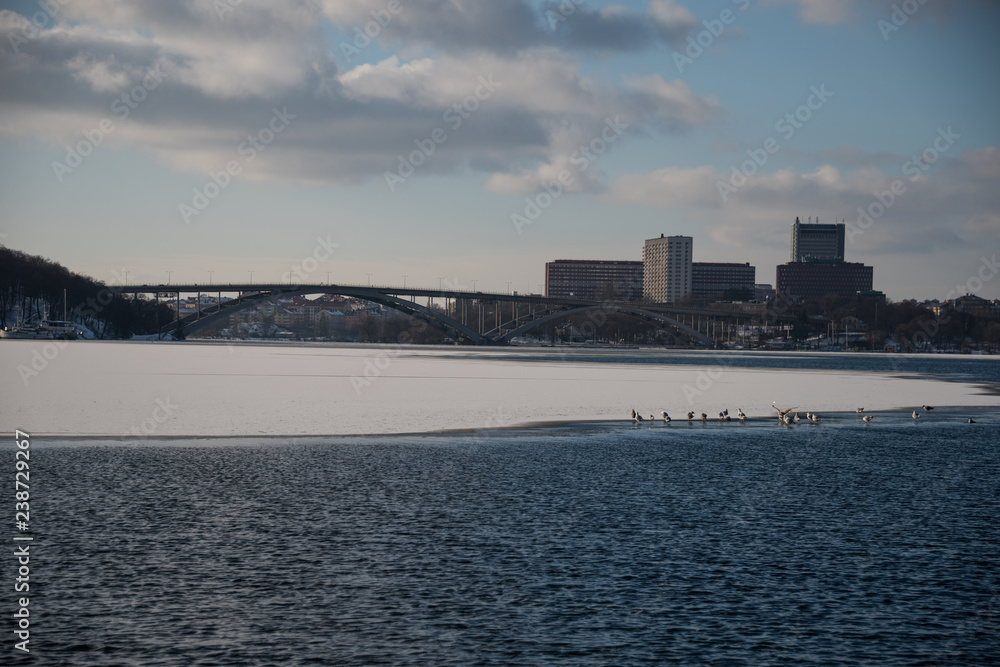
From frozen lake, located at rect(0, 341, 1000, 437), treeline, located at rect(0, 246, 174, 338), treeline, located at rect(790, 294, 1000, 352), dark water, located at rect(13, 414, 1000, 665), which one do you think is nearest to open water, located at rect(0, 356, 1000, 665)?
dark water, located at rect(13, 414, 1000, 665)

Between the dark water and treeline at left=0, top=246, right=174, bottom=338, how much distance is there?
4833 inches

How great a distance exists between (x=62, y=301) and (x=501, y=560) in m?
140

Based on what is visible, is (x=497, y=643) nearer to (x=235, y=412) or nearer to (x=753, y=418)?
(x=235, y=412)

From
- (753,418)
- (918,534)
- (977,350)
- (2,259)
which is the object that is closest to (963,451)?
(753,418)

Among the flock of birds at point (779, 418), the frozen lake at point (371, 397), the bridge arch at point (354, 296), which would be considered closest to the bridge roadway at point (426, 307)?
the bridge arch at point (354, 296)

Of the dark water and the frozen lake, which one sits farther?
the frozen lake

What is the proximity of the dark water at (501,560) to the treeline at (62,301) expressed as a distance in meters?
123

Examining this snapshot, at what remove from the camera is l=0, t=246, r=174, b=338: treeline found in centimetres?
12738

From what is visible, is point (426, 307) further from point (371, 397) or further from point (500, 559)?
point (500, 559)

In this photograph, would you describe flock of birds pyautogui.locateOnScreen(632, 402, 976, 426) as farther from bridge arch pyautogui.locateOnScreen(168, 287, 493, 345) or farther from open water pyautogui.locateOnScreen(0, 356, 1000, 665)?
bridge arch pyautogui.locateOnScreen(168, 287, 493, 345)

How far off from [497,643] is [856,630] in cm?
395

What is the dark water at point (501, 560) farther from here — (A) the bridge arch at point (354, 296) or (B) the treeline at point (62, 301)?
(A) the bridge arch at point (354, 296)

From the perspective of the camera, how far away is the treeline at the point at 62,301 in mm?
127375

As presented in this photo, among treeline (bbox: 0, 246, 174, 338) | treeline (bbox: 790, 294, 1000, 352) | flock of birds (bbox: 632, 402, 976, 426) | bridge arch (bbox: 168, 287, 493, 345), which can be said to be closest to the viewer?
flock of birds (bbox: 632, 402, 976, 426)
